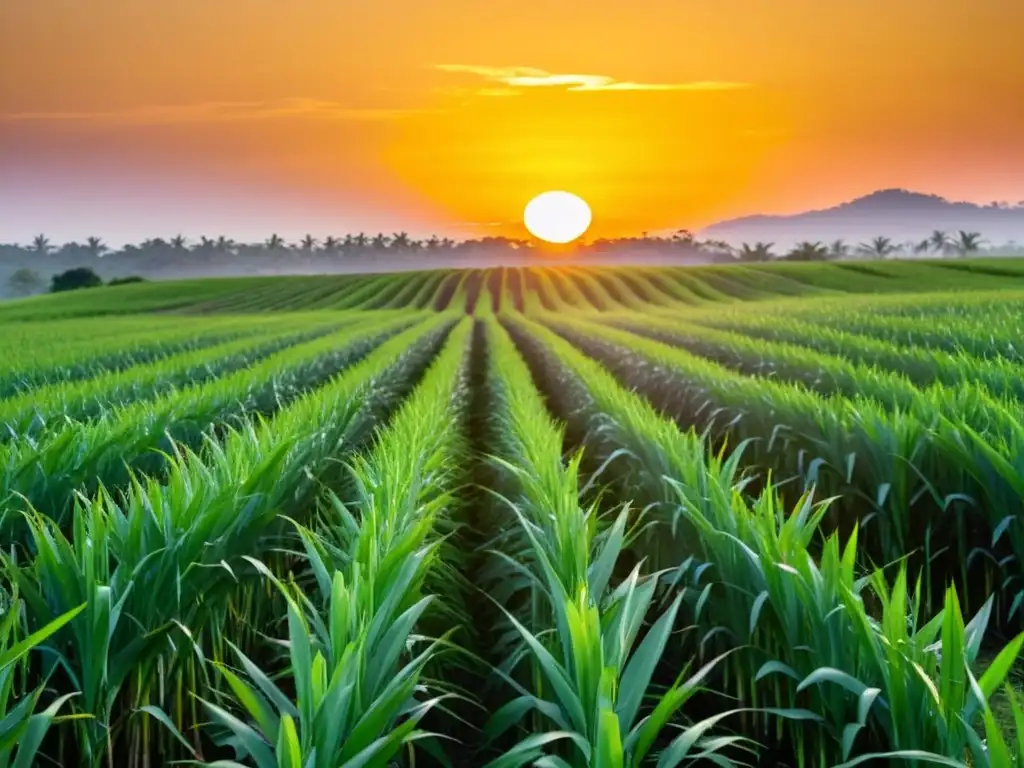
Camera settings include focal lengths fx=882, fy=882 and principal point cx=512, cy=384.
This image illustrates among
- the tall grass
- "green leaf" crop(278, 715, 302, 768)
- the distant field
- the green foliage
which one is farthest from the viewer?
the green foliage

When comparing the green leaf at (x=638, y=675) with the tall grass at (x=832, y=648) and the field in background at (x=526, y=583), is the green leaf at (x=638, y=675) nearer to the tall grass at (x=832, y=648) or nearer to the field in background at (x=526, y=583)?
the field in background at (x=526, y=583)

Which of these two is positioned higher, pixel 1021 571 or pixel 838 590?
pixel 838 590

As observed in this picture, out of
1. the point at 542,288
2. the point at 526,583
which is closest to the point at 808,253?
the point at 542,288

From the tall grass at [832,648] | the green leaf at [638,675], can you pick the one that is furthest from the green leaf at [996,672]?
the green leaf at [638,675]

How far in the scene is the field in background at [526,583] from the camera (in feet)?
7.67

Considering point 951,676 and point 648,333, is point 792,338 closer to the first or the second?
point 648,333

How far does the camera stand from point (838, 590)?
2732 millimetres

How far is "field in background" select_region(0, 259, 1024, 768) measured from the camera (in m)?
2.34

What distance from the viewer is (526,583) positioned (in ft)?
12.9

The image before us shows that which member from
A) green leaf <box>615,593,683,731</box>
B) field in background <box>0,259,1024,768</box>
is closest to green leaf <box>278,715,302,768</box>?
field in background <box>0,259,1024,768</box>

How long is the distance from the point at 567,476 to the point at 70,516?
3.25 m

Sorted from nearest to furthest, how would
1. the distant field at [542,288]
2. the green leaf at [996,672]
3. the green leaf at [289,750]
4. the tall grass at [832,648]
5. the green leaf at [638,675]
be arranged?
1. the green leaf at [289,750]
2. the green leaf at [996,672]
3. the tall grass at [832,648]
4. the green leaf at [638,675]
5. the distant field at [542,288]

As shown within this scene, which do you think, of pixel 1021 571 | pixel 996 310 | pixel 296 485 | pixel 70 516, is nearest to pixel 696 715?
pixel 1021 571

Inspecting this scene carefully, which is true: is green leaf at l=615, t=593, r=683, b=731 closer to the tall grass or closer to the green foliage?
the tall grass
